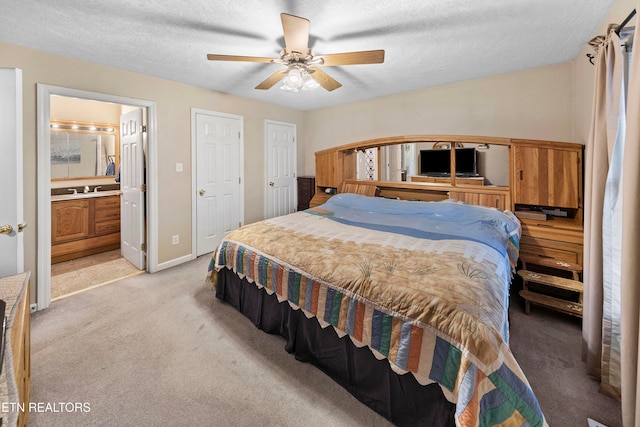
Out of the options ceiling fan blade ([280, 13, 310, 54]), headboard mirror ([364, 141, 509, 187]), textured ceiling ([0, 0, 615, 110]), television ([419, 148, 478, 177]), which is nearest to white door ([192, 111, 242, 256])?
textured ceiling ([0, 0, 615, 110])

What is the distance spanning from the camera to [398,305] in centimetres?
140

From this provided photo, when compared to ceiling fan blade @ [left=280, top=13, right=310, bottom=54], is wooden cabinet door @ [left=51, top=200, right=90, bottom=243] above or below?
below

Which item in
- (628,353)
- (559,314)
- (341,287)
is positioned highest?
(341,287)

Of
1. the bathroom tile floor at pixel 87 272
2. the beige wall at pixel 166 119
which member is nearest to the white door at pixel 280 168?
the beige wall at pixel 166 119

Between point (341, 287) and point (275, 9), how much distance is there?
1.88 meters

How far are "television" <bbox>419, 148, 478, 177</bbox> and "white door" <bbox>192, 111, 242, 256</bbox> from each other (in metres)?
2.73

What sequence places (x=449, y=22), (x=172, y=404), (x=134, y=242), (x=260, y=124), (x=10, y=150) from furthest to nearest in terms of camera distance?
(x=260, y=124) < (x=134, y=242) < (x=449, y=22) < (x=10, y=150) < (x=172, y=404)

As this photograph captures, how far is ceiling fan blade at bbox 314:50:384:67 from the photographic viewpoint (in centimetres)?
198

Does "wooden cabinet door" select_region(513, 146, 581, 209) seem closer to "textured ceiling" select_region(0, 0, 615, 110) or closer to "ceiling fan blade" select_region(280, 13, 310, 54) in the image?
"textured ceiling" select_region(0, 0, 615, 110)

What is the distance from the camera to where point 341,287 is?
1628 mm

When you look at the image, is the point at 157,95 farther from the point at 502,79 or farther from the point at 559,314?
the point at 559,314

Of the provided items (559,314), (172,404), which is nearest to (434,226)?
(559,314)

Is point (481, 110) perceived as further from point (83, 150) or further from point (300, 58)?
point (83, 150)

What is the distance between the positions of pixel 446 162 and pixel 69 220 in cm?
508
